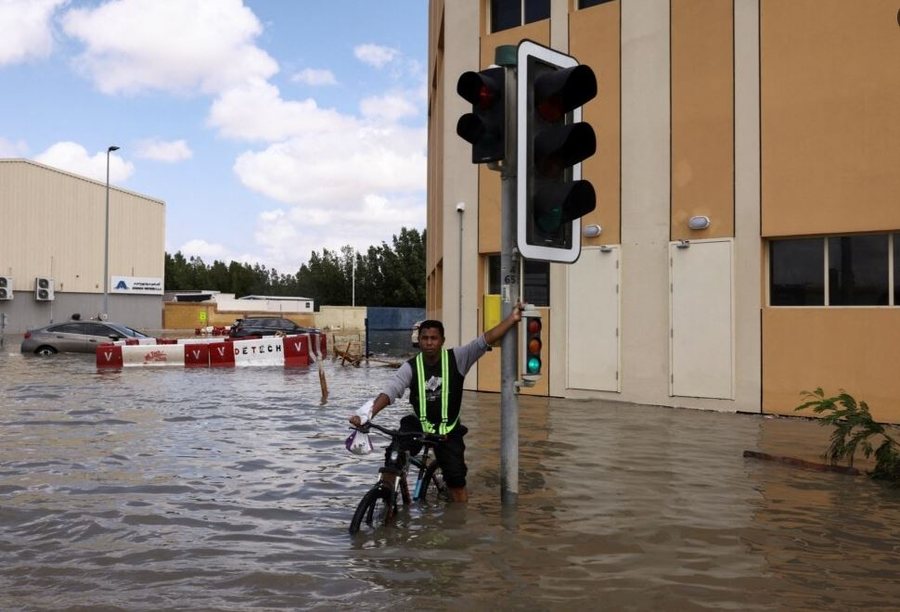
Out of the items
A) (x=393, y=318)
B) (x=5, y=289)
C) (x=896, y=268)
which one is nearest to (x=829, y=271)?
(x=896, y=268)

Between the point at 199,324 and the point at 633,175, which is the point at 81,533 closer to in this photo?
the point at 633,175

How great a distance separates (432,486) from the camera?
7020 millimetres

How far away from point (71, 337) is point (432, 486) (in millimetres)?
26282

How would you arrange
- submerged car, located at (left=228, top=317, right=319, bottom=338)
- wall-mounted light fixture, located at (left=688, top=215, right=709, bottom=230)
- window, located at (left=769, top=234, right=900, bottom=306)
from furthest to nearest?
submerged car, located at (left=228, top=317, right=319, bottom=338) < wall-mounted light fixture, located at (left=688, top=215, right=709, bottom=230) < window, located at (left=769, top=234, right=900, bottom=306)

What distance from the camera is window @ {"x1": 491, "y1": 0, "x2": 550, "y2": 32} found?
17297 mm

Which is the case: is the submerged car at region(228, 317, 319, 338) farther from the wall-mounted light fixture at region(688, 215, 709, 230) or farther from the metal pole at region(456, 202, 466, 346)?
the wall-mounted light fixture at region(688, 215, 709, 230)

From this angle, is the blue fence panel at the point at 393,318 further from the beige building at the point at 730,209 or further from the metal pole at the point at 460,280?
the beige building at the point at 730,209

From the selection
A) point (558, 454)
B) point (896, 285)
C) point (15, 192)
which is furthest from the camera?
point (15, 192)

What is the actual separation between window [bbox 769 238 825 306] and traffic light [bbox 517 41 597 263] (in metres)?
9.08

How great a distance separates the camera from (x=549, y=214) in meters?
5.98

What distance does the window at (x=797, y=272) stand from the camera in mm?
13656

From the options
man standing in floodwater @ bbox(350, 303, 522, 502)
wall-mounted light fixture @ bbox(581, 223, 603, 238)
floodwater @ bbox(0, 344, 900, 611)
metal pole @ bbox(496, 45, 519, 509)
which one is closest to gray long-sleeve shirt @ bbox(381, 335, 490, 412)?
man standing in floodwater @ bbox(350, 303, 522, 502)

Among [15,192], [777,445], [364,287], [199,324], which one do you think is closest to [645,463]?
[777,445]

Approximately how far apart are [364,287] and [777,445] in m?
81.7
